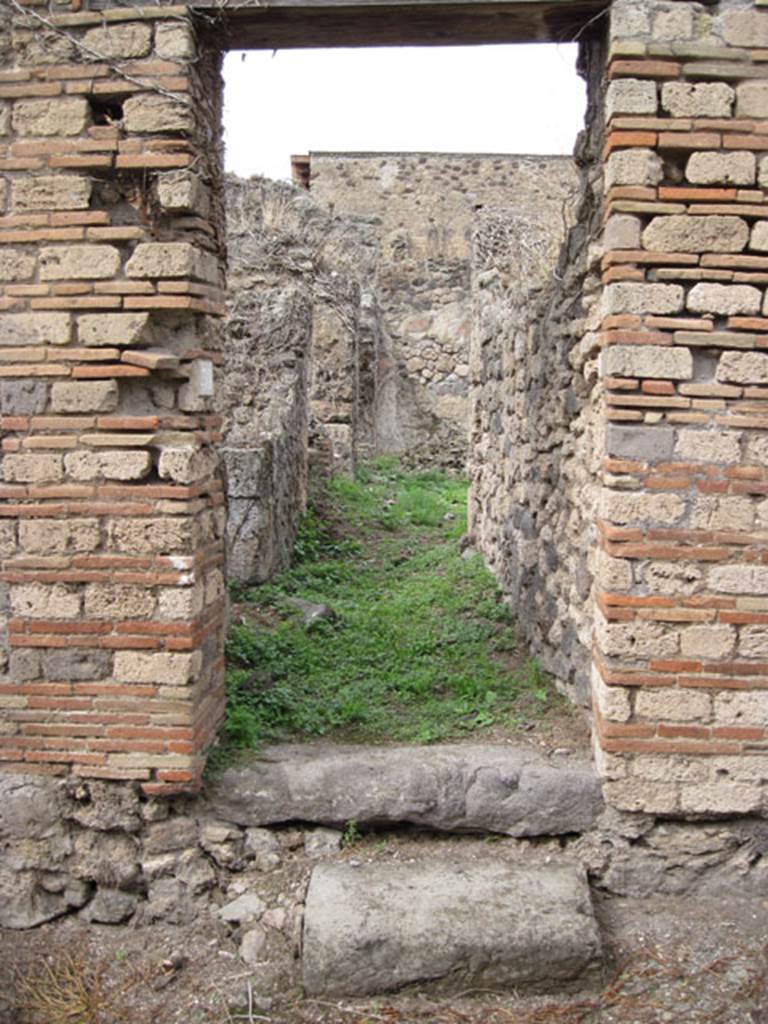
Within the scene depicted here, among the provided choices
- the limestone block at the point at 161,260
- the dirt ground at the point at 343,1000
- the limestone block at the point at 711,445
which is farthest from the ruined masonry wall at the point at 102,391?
the limestone block at the point at 711,445

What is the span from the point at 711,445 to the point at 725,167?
1110mm

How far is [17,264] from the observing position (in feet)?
13.0

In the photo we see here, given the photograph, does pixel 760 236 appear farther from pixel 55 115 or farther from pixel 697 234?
pixel 55 115

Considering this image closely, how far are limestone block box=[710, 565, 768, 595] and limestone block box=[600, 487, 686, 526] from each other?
30 centimetres

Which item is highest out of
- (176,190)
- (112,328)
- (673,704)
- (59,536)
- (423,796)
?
(176,190)

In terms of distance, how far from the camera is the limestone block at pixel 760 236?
12.5 ft

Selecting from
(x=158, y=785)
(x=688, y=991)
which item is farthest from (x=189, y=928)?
(x=688, y=991)

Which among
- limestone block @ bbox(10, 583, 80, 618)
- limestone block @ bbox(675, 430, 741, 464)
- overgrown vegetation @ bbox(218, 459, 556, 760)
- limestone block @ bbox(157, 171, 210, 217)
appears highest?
limestone block @ bbox(157, 171, 210, 217)

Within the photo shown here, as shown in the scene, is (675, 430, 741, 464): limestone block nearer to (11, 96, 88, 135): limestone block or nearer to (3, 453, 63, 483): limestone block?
(3, 453, 63, 483): limestone block

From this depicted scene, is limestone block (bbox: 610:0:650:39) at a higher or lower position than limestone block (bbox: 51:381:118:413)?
higher

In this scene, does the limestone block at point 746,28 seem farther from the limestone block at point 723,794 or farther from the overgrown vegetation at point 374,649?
the overgrown vegetation at point 374,649

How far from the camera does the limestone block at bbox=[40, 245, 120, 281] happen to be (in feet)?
12.9

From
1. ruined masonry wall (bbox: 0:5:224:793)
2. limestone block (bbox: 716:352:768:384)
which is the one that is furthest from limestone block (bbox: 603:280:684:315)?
ruined masonry wall (bbox: 0:5:224:793)

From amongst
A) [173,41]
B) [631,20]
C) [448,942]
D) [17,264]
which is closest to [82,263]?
[17,264]
